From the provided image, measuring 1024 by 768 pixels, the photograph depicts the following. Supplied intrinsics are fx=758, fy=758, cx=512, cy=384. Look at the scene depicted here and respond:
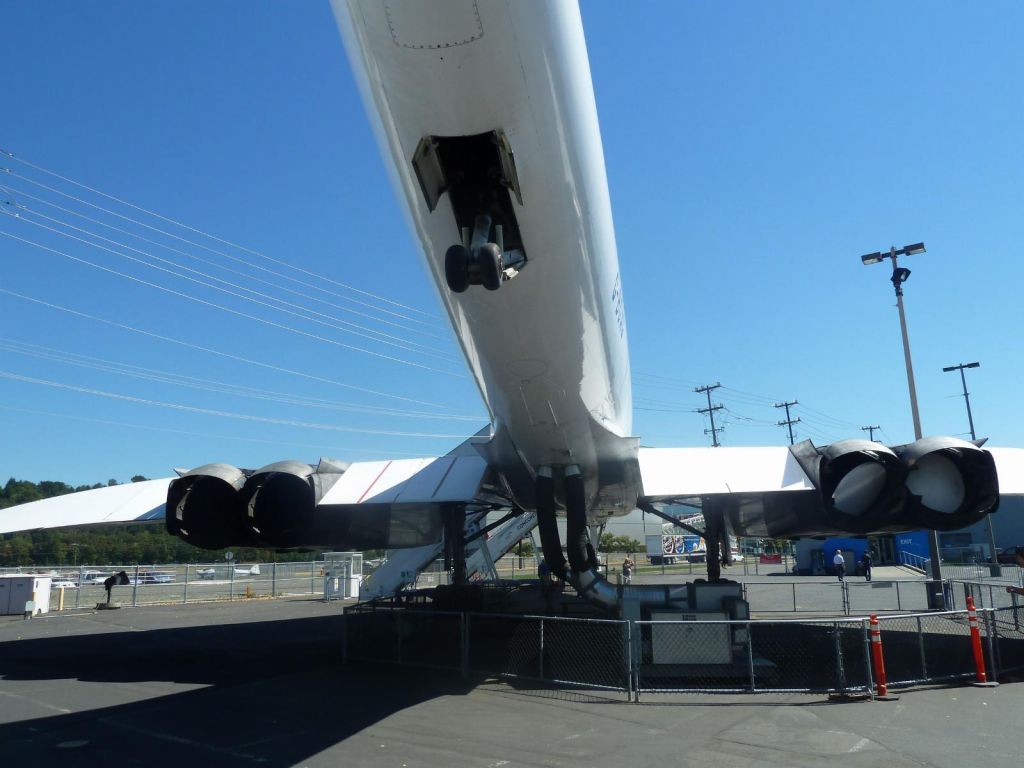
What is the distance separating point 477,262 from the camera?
420cm

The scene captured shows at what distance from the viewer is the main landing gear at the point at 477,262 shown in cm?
412

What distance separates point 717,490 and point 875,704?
9.35ft

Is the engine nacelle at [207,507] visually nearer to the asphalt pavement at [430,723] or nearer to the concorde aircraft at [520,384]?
the concorde aircraft at [520,384]

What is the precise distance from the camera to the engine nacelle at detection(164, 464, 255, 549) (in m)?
8.89

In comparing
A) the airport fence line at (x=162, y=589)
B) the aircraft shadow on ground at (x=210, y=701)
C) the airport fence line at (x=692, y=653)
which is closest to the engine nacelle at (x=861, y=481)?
the airport fence line at (x=692, y=653)

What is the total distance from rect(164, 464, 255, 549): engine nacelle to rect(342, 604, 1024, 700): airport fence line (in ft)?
7.00

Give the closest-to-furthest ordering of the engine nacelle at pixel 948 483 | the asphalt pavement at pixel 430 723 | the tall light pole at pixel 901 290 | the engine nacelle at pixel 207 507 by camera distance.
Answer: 1. the asphalt pavement at pixel 430 723
2. the engine nacelle at pixel 948 483
3. the engine nacelle at pixel 207 507
4. the tall light pole at pixel 901 290

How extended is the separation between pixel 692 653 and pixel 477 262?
20.3ft

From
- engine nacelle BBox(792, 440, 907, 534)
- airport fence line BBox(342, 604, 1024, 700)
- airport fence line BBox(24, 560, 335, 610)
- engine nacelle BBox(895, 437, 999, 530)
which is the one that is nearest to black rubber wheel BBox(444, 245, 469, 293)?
airport fence line BBox(342, 604, 1024, 700)

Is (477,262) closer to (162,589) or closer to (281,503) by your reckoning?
(281,503)

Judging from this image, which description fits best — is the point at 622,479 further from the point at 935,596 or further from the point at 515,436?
the point at 935,596

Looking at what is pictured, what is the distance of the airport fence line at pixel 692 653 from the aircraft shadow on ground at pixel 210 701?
0.72 metres

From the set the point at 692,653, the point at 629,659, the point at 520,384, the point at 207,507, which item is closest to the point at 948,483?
the point at 692,653

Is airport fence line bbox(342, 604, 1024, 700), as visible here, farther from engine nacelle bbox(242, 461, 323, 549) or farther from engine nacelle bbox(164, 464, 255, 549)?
engine nacelle bbox(164, 464, 255, 549)
